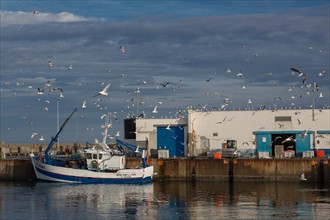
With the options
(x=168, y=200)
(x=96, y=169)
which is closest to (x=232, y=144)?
(x=96, y=169)

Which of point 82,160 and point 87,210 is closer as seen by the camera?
point 87,210

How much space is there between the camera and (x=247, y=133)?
72.1m

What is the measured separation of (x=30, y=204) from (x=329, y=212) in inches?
737

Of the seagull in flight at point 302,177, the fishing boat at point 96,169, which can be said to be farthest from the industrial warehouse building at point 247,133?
the seagull in flight at point 302,177

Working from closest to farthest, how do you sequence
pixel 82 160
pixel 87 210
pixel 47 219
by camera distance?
pixel 47 219 < pixel 87 210 < pixel 82 160

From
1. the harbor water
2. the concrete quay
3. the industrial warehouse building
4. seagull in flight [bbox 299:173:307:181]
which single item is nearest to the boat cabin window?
the industrial warehouse building

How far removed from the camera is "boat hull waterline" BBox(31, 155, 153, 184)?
6431cm

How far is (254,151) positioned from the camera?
71.2 meters

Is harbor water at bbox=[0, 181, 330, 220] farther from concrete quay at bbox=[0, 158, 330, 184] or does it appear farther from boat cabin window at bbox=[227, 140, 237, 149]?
boat cabin window at bbox=[227, 140, 237, 149]

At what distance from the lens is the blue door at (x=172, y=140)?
7412 centimetres

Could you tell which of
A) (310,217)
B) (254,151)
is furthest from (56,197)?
(254,151)

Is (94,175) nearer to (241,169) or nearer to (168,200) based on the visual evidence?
(241,169)

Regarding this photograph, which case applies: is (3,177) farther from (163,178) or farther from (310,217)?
(310,217)

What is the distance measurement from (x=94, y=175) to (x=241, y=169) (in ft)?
40.5
